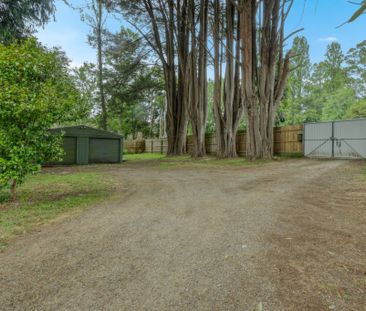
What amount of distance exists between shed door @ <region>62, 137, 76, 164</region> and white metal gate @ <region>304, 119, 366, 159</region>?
1216cm

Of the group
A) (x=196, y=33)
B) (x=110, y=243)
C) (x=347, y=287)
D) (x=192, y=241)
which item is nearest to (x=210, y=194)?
(x=192, y=241)

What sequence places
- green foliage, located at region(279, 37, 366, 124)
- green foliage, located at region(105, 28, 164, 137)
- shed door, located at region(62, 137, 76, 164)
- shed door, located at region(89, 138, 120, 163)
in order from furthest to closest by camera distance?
1. green foliage, located at region(279, 37, 366, 124)
2. green foliage, located at region(105, 28, 164, 137)
3. shed door, located at region(89, 138, 120, 163)
4. shed door, located at region(62, 137, 76, 164)

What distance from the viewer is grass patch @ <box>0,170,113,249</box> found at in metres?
3.47

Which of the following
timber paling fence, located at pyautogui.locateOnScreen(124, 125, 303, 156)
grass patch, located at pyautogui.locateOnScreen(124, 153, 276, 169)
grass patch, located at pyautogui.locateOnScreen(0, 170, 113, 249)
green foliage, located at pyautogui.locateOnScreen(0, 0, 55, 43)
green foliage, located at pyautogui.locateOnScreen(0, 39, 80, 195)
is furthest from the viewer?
A: timber paling fence, located at pyautogui.locateOnScreen(124, 125, 303, 156)

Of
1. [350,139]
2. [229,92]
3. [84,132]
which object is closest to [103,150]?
[84,132]

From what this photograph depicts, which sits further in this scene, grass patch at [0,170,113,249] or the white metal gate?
→ the white metal gate

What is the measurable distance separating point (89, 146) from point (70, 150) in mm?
1143

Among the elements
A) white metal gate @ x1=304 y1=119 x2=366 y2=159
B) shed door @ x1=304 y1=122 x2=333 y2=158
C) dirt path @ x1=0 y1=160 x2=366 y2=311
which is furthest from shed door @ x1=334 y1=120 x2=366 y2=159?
dirt path @ x1=0 y1=160 x2=366 y2=311

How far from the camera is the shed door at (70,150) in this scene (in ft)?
43.6

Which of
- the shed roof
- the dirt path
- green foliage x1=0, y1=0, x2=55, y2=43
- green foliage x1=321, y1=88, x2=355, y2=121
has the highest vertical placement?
green foliage x1=0, y1=0, x2=55, y2=43

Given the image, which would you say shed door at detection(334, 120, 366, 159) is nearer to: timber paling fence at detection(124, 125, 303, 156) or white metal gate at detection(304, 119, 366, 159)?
white metal gate at detection(304, 119, 366, 159)

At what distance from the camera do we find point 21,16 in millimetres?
10711

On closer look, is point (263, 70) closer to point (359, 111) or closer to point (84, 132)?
point (84, 132)

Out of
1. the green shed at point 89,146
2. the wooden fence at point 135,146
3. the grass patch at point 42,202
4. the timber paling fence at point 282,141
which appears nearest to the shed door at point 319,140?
the timber paling fence at point 282,141
